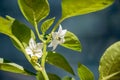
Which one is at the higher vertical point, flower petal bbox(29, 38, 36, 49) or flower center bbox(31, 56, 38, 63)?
flower petal bbox(29, 38, 36, 49)

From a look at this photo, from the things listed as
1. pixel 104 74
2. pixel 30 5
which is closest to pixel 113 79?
pixel 104 74

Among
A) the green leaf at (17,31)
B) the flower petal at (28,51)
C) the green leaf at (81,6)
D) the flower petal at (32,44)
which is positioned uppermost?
the green leaf at (81,6)

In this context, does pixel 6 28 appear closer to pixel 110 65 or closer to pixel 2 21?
pixel 2 21

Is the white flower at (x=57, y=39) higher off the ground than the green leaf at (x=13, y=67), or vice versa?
the white flower at (x=57, y=39)

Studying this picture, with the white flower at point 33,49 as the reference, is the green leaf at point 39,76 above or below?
below
